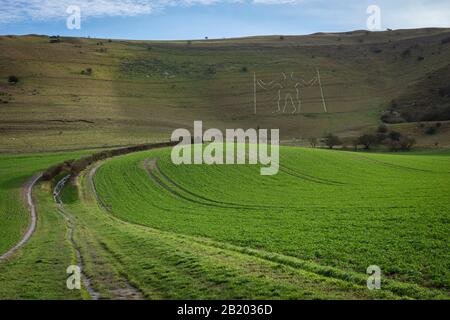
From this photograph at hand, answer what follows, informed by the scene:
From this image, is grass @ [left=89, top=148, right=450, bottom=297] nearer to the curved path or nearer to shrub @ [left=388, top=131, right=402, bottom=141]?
the curved path

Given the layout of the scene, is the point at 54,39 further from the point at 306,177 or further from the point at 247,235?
the point at 247,235

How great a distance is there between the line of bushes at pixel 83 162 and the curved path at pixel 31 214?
1.26 m

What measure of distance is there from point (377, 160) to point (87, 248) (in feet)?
130

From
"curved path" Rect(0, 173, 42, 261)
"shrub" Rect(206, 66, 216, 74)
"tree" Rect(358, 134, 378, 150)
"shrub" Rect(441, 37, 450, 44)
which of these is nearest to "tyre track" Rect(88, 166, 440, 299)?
"curved path" Rect(0, 173, 42, 261)

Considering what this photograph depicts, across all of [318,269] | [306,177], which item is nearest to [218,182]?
[306,177]

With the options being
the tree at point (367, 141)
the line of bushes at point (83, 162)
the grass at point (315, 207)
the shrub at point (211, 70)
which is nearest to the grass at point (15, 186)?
the line of bushes at point (83, 162)

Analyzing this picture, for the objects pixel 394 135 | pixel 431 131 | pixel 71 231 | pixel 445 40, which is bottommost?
pixel 71 231

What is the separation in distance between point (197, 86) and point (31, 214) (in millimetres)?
84483

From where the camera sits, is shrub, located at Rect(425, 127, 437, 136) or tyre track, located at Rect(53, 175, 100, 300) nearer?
tyre track, located at Rect(53, 175, 100, 300)

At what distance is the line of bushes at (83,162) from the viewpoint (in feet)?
175

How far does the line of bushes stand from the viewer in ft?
175

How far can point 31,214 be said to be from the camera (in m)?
36.9

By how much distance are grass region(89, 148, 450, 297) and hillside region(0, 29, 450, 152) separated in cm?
3045
